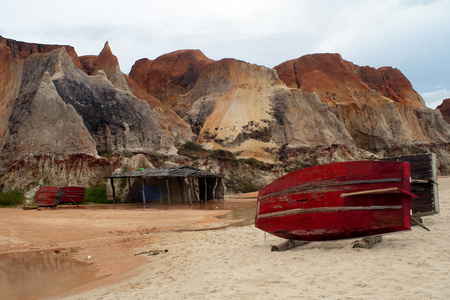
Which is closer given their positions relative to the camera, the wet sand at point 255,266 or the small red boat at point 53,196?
the wet sand at point 255,266

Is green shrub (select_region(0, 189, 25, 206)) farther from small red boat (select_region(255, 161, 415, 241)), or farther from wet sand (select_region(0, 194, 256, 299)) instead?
small red boat (select_region(255, 161, 415, 241))

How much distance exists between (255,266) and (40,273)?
3.67 m

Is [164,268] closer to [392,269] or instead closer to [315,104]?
[392,269]

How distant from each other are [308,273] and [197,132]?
163ft

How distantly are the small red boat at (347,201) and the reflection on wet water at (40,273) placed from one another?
3575 millimetres

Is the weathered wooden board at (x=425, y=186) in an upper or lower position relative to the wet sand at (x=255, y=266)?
upper

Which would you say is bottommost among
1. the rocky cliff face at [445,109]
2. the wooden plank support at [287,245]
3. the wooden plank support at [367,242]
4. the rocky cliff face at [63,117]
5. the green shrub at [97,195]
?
the wooden plank support at [287,245]

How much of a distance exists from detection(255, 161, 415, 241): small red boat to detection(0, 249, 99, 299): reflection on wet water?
3575mm

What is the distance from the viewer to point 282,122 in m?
49.1

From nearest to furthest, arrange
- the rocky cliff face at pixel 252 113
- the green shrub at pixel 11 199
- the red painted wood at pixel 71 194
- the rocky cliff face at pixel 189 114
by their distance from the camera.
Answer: the red painted wood at pixel 71 194 < the green shrub at pixel 11 199 < the rocky cliff face at pixel 189 114 < the rocky cliff face at pixel 252 113

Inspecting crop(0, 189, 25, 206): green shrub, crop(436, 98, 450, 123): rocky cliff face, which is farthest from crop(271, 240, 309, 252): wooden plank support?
crop(436, 98, 450, 123): rocky cliff face

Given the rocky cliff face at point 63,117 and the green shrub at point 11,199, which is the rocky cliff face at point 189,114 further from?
the green shrub at point 11,199

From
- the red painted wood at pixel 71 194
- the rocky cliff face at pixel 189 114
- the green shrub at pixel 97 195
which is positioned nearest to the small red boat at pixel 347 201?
the red painted wood at pixel 71 194

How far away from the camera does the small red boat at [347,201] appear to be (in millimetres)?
5531
